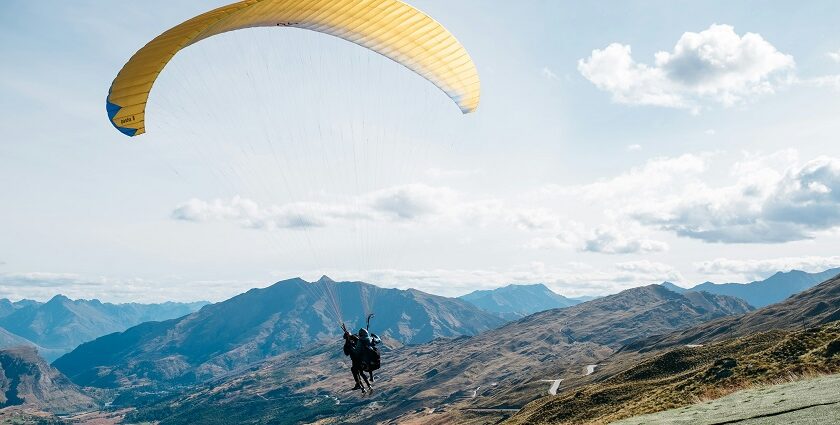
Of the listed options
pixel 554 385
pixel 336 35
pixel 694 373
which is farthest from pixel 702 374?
pixel 554 385

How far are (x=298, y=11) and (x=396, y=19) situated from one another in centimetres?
412

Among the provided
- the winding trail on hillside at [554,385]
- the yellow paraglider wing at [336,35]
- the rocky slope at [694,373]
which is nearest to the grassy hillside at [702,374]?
the rocky slope at [694,373]

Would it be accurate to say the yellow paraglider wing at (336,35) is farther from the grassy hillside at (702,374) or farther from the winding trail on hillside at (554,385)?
the winding trail on hillside at (554,385)

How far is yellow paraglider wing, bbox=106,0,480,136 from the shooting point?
65.0 feet

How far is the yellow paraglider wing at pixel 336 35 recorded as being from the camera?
19.8 m

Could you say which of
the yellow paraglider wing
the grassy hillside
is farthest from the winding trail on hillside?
the yellow paraglider wing

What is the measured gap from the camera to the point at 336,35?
2483cm

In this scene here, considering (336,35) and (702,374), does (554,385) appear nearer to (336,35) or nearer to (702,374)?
(702,374)

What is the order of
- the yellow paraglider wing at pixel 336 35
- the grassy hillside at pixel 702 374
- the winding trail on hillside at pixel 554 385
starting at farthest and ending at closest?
1. the winding trail on hillside at pixel 554 385
2. the grassy hillside at pixel 702 374
3. the yellow paraglider wing at pixel 336 35

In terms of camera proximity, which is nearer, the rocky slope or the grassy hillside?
the grassy hillside

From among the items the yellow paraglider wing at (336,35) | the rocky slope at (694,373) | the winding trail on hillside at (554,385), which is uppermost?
the yellow paraglider wing at (336,35)

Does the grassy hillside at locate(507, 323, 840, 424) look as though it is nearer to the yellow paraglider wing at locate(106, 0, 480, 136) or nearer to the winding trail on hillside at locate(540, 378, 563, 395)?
the yellow paraglider wing at locate(106, 0, 480, 136)

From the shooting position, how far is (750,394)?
25.4 meters

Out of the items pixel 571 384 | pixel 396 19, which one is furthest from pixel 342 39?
pixel 571 384
